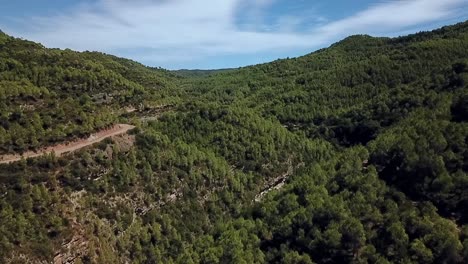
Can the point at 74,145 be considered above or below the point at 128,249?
above

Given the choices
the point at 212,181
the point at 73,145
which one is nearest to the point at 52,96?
→ the point at 73,145

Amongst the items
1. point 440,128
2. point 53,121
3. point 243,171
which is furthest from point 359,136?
point 53,121

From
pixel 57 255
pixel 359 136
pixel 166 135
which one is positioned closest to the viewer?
pixel 57 255

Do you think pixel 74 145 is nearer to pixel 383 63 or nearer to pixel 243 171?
pixel 243 171

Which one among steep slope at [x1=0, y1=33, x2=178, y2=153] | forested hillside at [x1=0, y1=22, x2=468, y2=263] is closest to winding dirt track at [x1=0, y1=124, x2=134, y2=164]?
steep slope at [x1=0, y1=33, x2=178, y2=153]

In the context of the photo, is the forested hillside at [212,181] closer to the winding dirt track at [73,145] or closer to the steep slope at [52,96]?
the steep slope at [52,96]

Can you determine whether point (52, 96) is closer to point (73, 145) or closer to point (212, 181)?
point (73, 145)
